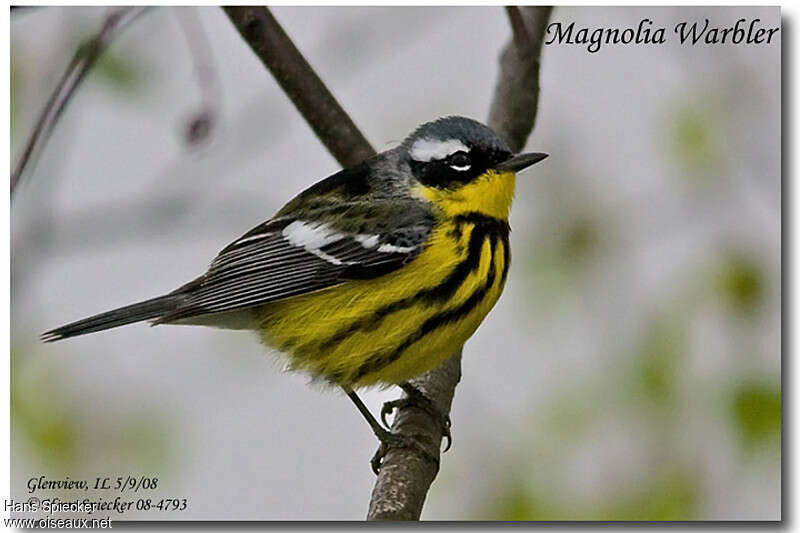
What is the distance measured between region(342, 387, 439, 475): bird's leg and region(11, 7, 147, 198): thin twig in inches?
32.3

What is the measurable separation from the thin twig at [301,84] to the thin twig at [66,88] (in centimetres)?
22

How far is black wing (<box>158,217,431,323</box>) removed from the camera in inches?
95.1

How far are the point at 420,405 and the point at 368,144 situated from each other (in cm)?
65

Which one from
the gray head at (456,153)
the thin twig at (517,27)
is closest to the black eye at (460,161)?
the gray head at (456,153)

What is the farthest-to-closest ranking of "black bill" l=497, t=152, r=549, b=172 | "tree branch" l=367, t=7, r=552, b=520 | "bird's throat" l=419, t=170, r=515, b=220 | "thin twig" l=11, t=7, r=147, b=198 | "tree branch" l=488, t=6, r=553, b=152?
1. "tree branch" l=488, t=6, r=553, b=152
2. "bird's throat" l=419, t=170, r=515, b=220
3. "black bill" l=497, t=152, r=549, b=172
4. "tree branch" l=367, t=7, r=552, b=520
5. "thin twig" l=11, t=7, r=147, b=198

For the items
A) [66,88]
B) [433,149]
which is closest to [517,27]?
[433,149]

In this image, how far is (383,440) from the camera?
2498 millimetres

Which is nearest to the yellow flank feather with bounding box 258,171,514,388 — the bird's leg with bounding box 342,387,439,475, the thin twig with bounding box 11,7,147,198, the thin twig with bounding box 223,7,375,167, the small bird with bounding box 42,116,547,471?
the small bird with bounding box 42,116,547,471

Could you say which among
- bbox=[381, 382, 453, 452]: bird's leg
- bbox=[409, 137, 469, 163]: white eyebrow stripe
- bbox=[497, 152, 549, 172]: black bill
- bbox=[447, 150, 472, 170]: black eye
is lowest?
bbox=[381, 382, 453, 452]: bird's leg

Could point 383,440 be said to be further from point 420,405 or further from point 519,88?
point 519,88

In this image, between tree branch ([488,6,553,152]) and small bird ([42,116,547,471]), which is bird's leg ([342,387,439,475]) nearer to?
small bird ([42,116,547,471])

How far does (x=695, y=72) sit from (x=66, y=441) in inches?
61.3

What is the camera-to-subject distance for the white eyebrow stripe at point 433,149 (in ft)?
7.95
